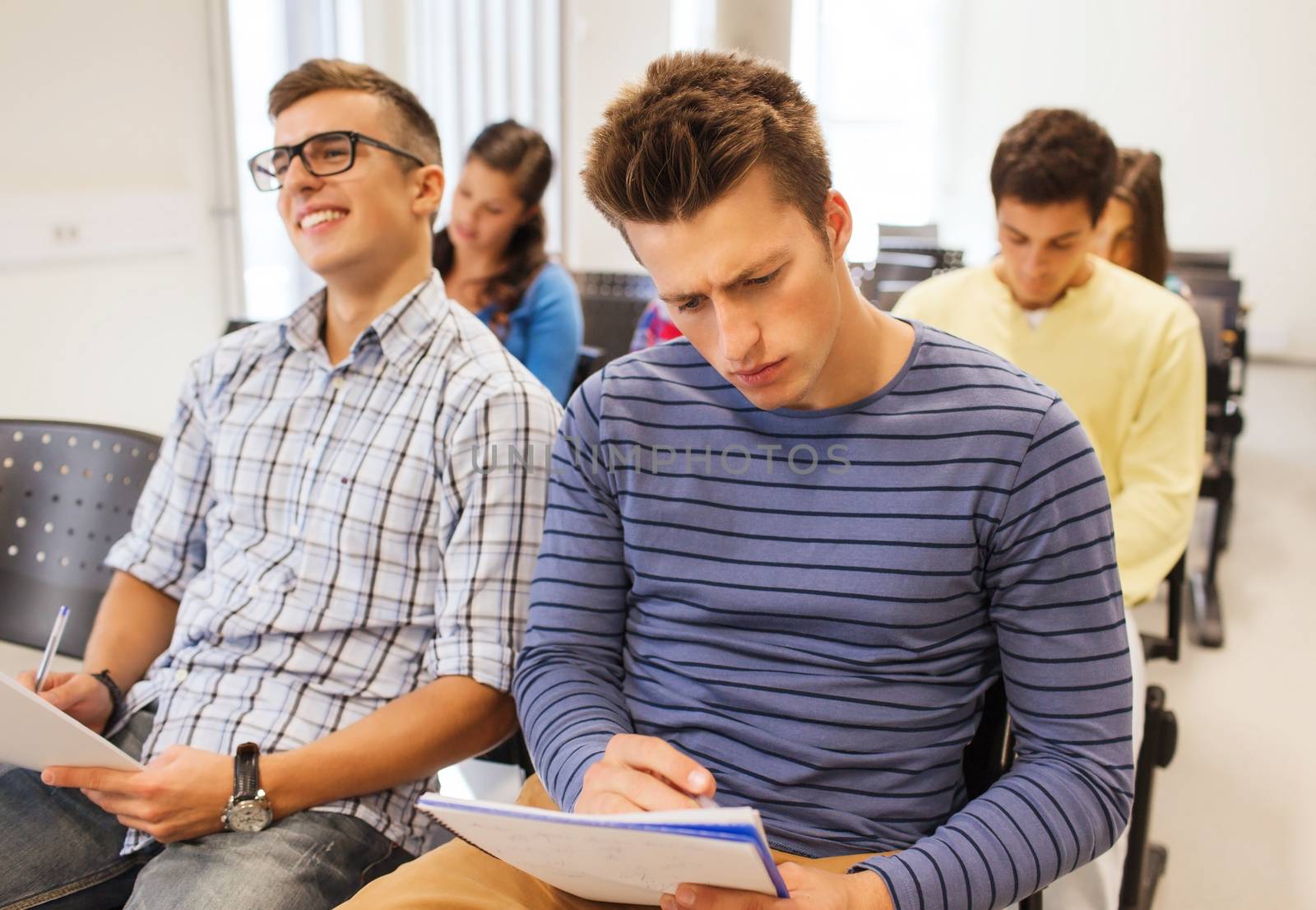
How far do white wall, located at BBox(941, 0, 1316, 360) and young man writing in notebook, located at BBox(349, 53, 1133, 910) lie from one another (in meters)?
7.51

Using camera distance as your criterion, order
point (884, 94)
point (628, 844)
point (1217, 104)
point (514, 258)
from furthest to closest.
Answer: point (884, 94)
point (1217, 104)
point (514, 258)
point (628, 844)

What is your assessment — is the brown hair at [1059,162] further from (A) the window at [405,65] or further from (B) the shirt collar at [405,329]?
(A) the window at [405,65]

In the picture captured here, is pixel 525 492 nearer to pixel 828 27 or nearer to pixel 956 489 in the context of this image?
pixel 956 489

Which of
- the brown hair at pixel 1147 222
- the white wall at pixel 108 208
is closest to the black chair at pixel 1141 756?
the brown hair at pixel 1147 222

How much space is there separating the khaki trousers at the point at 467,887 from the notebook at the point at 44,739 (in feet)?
0.99

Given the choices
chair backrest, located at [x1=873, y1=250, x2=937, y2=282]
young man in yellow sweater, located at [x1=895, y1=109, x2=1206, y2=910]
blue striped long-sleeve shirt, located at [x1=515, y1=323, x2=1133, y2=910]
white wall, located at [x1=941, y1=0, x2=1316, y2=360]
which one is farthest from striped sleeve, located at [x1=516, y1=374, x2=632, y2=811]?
white wall, located at [x1=941, y1=0, x2=1316, y2=360]

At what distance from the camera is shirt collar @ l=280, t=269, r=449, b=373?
1.42 meters

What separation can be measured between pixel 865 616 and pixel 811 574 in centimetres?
→ 7

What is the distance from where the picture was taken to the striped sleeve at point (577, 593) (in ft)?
3.81

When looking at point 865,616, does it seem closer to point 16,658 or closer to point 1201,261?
point 16,658

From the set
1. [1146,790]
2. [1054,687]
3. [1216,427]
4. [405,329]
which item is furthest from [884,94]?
[1054,687]

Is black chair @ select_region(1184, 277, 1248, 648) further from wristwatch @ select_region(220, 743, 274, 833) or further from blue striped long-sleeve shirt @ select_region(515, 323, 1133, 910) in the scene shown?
wristwatch @ select_region(220, 743, 274, 833)

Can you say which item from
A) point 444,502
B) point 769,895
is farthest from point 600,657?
point 769,895

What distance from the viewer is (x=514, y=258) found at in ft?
9.49
